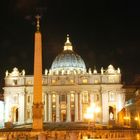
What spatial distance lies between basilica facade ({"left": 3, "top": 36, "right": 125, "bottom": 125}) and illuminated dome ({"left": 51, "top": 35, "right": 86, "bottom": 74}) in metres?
8.02

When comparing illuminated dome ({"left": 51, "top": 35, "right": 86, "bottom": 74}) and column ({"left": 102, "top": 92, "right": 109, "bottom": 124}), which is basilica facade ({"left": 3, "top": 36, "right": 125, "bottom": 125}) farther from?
illuminated dome ({"left": 51, "top": 35, "right": 86, "bottom": 74})

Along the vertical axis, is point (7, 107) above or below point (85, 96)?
below

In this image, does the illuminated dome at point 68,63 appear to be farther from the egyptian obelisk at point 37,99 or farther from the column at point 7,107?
the egyptian obelisk at point 37,99

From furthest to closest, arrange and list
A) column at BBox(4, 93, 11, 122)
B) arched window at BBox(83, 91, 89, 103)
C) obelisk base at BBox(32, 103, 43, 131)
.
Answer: arched window at BBox(83, 91, 89, 103) < column at BBox(4, 93, 11, 122) < obelisk base at BBox(32, 103, 43, 131)

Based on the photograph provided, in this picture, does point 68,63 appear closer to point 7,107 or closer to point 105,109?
point 105,109

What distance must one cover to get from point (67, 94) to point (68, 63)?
12.7m

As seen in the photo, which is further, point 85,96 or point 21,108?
point 85,96

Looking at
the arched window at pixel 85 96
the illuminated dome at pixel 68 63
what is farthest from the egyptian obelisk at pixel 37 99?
the illuminated dome at pixel 68 63

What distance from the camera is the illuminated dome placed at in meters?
110

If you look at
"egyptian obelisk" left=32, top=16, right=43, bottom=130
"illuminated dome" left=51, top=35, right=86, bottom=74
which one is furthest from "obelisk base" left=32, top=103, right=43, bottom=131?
"illuminated dome" left=51, top=35, right=86, bottom=74

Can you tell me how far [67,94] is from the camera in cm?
9975

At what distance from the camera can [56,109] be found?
9975 cm

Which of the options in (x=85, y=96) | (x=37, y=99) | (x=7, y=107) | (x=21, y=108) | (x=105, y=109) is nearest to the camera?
(x=37, y=99)

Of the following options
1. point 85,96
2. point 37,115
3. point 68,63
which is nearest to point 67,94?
point 85,96
